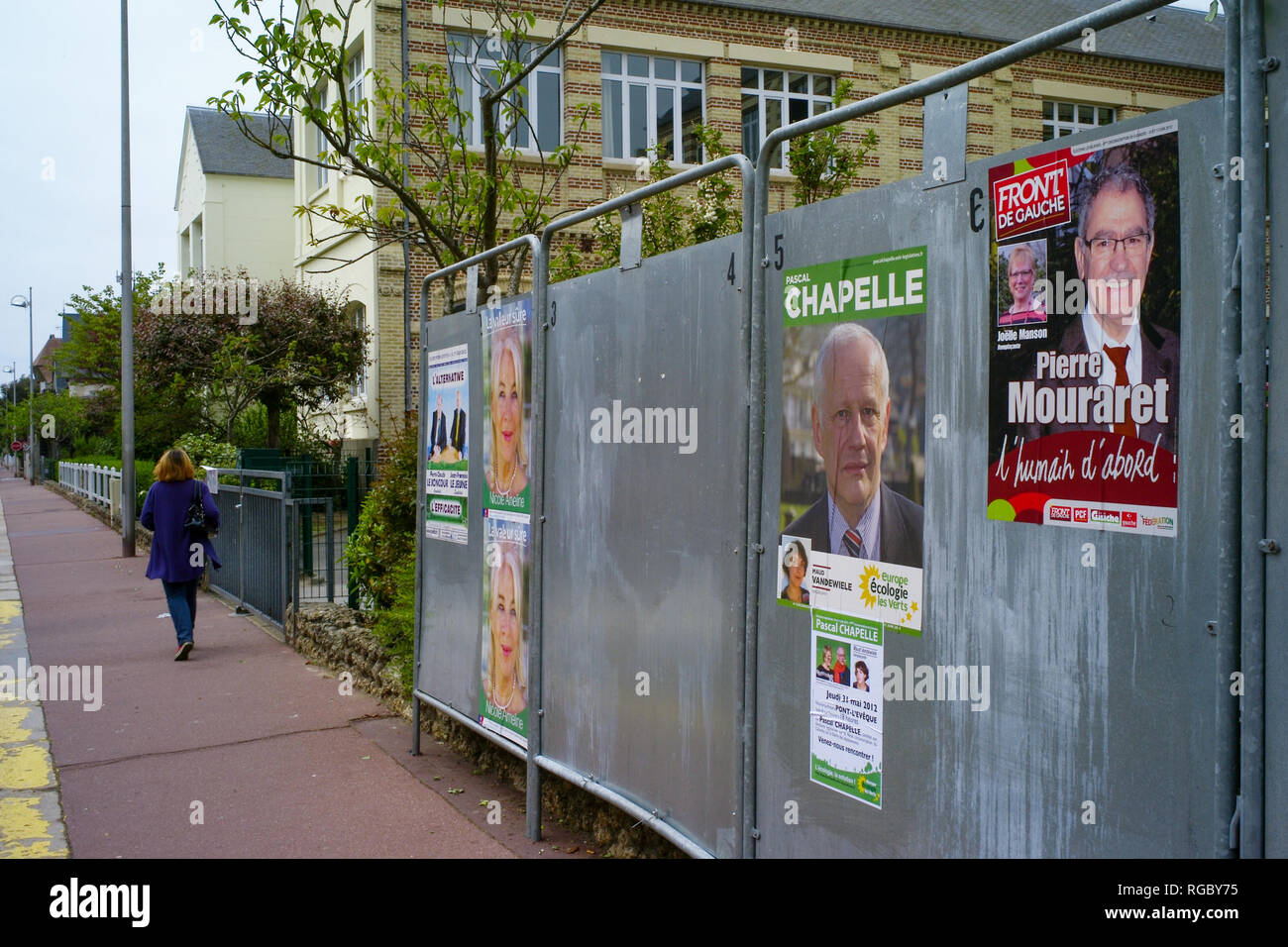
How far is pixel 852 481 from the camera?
3.37 meters

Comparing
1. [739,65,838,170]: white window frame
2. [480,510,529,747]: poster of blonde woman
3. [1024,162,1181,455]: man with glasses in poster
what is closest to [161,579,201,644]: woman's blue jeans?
[480,510,529,747]: poster of blonde woman

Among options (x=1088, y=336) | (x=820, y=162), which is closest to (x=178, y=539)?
(x=820, y=162)

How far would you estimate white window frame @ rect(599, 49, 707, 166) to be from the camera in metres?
21.8

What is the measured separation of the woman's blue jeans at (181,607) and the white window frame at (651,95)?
13.5 metres

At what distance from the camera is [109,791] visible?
21.0ft

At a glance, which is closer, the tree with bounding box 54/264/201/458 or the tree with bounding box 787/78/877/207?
the tree with bounding box 787/78/877/207

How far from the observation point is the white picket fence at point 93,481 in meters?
26.6

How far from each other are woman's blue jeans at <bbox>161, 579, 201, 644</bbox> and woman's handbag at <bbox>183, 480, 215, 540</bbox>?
42cm

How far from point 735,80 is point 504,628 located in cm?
1882

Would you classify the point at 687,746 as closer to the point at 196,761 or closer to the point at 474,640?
the point at 474,640

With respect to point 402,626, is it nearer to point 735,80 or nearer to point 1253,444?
point 1253,444

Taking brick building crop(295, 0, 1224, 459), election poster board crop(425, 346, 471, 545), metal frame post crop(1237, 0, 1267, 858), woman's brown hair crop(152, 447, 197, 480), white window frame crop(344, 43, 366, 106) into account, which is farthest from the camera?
white window frame crop(344, 43, 366, 106)

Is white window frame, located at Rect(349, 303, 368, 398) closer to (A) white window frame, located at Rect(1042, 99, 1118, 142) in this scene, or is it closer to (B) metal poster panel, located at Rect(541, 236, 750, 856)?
(A) white window frame, located at Rect(1042, 99, 1118, 142)

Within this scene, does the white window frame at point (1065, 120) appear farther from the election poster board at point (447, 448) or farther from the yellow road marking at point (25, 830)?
the yellow road marking at point (25, 830)
